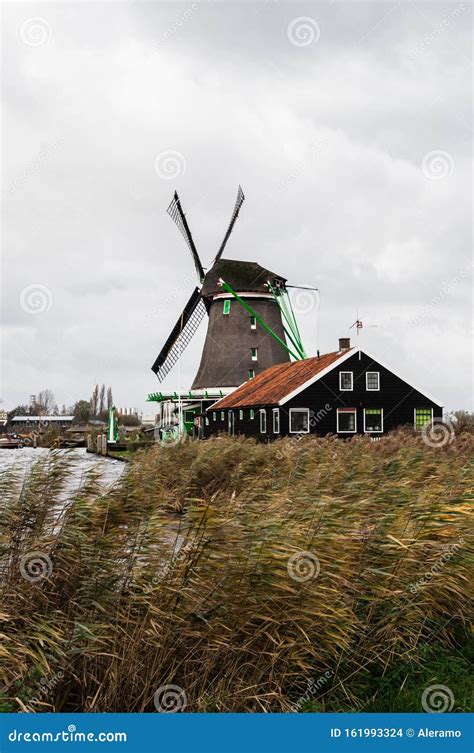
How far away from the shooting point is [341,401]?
112ft

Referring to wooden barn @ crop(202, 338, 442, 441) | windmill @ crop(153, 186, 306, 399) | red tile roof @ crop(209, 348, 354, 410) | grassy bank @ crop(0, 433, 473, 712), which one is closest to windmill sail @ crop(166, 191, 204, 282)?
windmill @ crop(153, 186, 306, 399)

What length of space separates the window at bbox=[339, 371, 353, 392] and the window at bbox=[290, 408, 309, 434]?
1918 mm

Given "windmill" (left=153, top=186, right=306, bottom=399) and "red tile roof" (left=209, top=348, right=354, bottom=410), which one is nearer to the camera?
"red tile roof" (left=209, top=348, right=354, bottom=410)

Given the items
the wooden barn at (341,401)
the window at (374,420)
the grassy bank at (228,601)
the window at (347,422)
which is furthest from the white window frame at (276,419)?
the grassy bank at (228,601)

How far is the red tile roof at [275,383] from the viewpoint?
34.3 metres

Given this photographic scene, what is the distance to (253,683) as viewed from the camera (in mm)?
5500

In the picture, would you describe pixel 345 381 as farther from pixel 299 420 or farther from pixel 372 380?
pixel 299 420

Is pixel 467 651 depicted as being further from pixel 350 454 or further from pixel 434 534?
pixel 350 454

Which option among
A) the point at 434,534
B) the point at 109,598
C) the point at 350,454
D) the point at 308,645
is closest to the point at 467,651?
the point at 434,534

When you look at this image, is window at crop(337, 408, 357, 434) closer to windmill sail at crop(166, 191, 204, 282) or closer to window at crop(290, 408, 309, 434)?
window at crop(290, 408, 309, 434)

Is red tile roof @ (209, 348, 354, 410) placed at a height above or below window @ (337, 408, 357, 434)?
above

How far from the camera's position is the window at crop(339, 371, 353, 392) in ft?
112

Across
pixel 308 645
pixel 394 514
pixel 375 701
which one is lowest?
pixel 375 701
